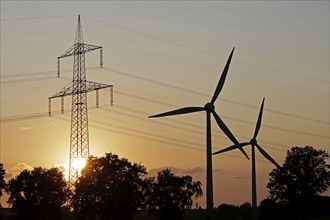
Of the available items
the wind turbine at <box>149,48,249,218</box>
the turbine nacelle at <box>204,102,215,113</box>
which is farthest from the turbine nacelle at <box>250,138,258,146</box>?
the turbine nacelle at <box>204,102,215,113</box>

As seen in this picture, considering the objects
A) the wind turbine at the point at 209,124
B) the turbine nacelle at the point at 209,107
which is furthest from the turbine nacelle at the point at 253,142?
the turbine nacelle at the point at 209,107

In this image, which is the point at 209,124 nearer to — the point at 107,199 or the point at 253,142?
the point at 253,142

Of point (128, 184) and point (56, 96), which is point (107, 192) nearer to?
point (128, 184)

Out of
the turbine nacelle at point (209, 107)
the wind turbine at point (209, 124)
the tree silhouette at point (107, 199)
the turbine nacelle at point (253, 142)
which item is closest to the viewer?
the wind turbine at point (209, 124)

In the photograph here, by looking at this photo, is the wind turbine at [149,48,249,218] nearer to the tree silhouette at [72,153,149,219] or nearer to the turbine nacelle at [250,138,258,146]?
the turbine nacelle at [250,138,258,146]

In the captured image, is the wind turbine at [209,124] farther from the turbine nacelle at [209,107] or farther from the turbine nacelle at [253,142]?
the turbine nacelle at [253,142]

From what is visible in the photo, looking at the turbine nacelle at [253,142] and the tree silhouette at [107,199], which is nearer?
the turbine nacelle at [253,142]

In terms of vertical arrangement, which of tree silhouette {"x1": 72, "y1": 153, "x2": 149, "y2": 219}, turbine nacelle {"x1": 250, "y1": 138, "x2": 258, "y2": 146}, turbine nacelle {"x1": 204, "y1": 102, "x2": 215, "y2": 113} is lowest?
tree silhouette {"x1": 72, "y1": 153, "x2": 149, "y2": 219}

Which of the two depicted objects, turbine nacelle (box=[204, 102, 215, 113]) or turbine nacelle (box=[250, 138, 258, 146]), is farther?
turbine nacelle (box=[250, 138, 258, 146])

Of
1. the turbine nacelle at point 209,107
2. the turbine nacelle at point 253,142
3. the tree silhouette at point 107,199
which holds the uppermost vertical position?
the turbine nacelle at point 209,107

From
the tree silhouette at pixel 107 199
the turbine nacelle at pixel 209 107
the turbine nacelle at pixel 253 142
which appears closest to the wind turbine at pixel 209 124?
the turbine nacelle at pixel 209 107

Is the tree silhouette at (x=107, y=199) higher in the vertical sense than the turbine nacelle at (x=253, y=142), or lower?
lower

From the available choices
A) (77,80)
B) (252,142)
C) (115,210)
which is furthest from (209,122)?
(115,210)

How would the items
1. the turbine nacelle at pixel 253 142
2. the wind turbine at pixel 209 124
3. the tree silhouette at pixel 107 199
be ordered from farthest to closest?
the tree silhouette at pixel 107 199 → the turbine nacelle at pixel 253 142 → the wind turbine at pixel 209 124
